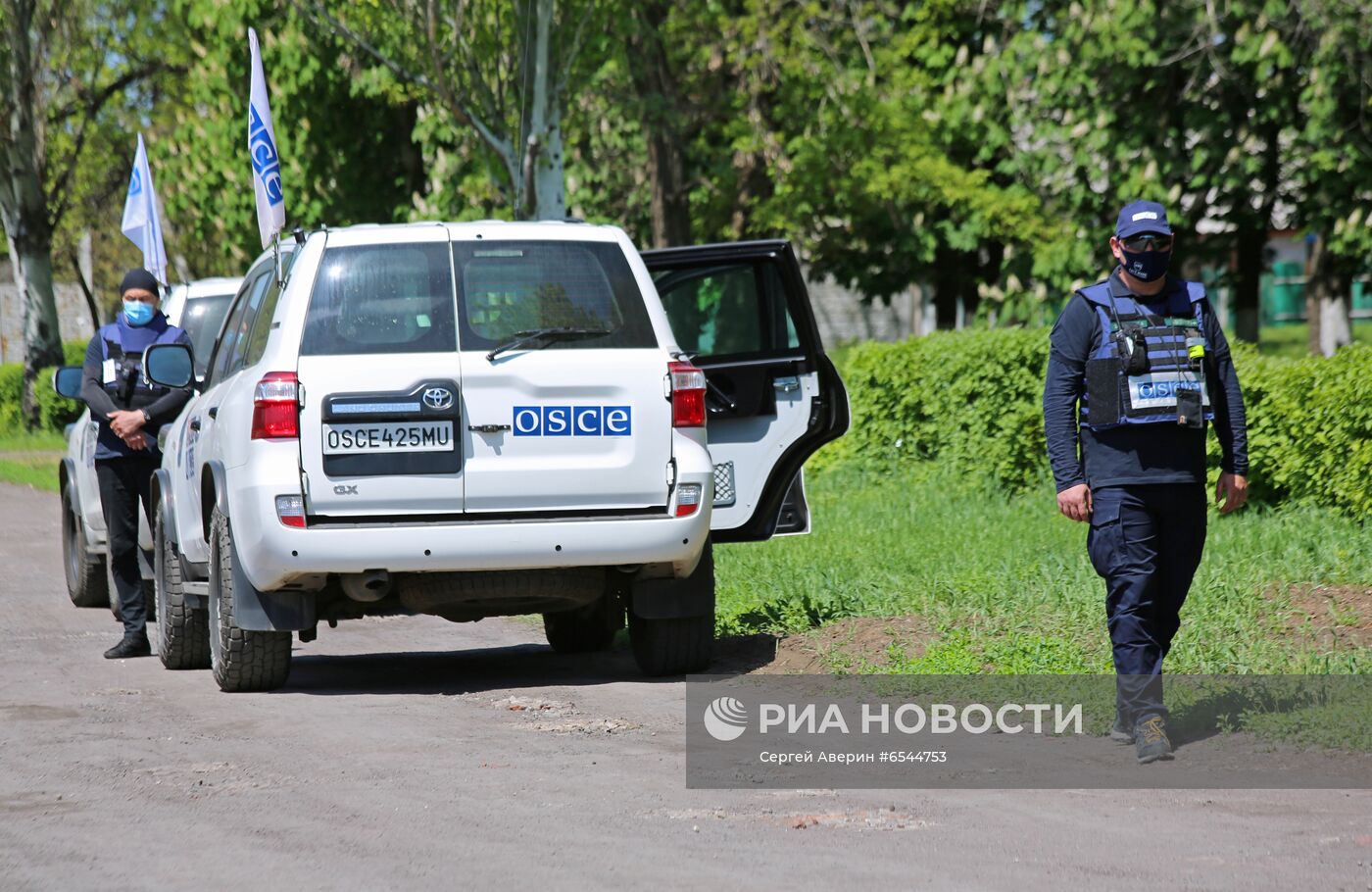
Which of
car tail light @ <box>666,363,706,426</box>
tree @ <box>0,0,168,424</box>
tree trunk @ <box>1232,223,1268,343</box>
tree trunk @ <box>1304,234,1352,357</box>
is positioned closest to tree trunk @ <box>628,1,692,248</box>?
tree trunk @ <box>1232,223,1268,343</box>

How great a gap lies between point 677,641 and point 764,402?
153 cm

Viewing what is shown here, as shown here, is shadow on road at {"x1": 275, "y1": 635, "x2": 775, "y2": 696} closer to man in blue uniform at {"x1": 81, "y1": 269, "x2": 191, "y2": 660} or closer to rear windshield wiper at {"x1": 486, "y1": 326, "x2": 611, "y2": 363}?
man in blue uniform at {"x1": 81, "y1": 269, "x2": 191, "y2": 660}

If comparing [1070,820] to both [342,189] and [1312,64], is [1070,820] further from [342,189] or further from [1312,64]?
[342,189]

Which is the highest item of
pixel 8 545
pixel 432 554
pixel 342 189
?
pixel 342 189

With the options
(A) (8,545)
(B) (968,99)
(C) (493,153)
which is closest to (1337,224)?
(B) (968,99)

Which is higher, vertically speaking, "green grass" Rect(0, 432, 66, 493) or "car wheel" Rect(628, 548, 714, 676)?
"car wheel" Rect(628, 548, 714, 676)

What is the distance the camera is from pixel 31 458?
2916 centimetres

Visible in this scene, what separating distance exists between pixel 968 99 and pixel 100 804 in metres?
20.1

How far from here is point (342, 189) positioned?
1211 inches

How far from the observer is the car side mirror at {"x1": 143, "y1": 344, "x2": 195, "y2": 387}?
898 centimetres

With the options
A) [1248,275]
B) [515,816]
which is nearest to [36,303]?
[1248,275]

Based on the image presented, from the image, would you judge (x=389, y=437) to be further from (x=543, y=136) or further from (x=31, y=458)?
(x=31, y=458)

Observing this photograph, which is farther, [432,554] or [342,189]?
[342,189]

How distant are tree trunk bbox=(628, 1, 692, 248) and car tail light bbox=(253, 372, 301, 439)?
60.5 feet
